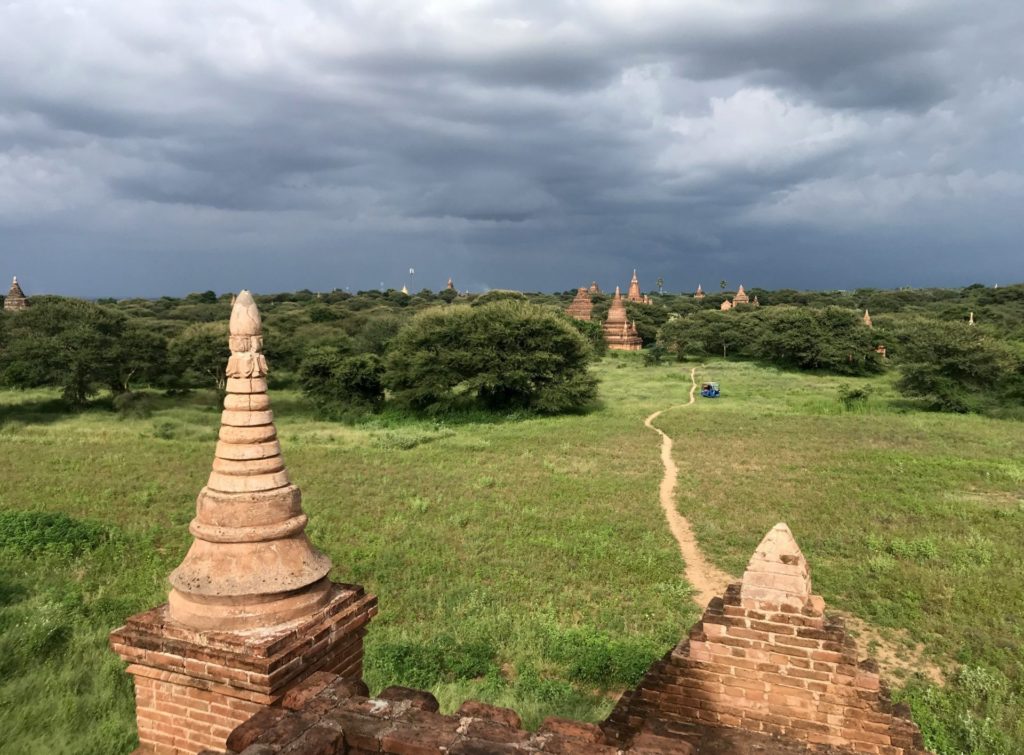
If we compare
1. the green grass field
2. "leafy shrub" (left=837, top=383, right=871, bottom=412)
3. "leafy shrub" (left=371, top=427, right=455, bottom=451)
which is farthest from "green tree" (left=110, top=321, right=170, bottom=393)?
"leafy shrub" (left=837, top=383, right=871, bottom=412)

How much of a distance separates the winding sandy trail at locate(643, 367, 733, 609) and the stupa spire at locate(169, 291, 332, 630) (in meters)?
7.78

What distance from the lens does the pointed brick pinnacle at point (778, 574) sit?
16.3 ft

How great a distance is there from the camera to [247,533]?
4.53 metres

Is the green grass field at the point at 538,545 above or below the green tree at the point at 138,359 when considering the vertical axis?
below

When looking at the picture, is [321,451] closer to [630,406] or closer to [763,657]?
[630,406]

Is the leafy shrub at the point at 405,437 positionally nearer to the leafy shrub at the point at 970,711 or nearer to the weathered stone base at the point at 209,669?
the leafy shrub at the point at 970,711

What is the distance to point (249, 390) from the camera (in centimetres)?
470

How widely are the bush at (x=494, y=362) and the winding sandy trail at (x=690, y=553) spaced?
1141 centimetres

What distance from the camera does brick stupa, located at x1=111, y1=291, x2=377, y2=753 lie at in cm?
425

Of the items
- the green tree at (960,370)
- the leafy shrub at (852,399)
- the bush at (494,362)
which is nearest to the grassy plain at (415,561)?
the bush at (494,362)

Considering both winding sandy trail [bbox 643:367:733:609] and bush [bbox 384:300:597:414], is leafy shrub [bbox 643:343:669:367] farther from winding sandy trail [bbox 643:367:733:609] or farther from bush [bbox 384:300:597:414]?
winding sandy trail [bbox 643:367:733:609]

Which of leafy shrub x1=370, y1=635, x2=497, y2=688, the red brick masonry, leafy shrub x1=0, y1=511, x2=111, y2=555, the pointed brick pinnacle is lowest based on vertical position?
leafy shrub x1=370, y1=635, x2=497, y2=688

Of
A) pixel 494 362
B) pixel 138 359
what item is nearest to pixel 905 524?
pixel 494 362

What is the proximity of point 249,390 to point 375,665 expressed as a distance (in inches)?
200
